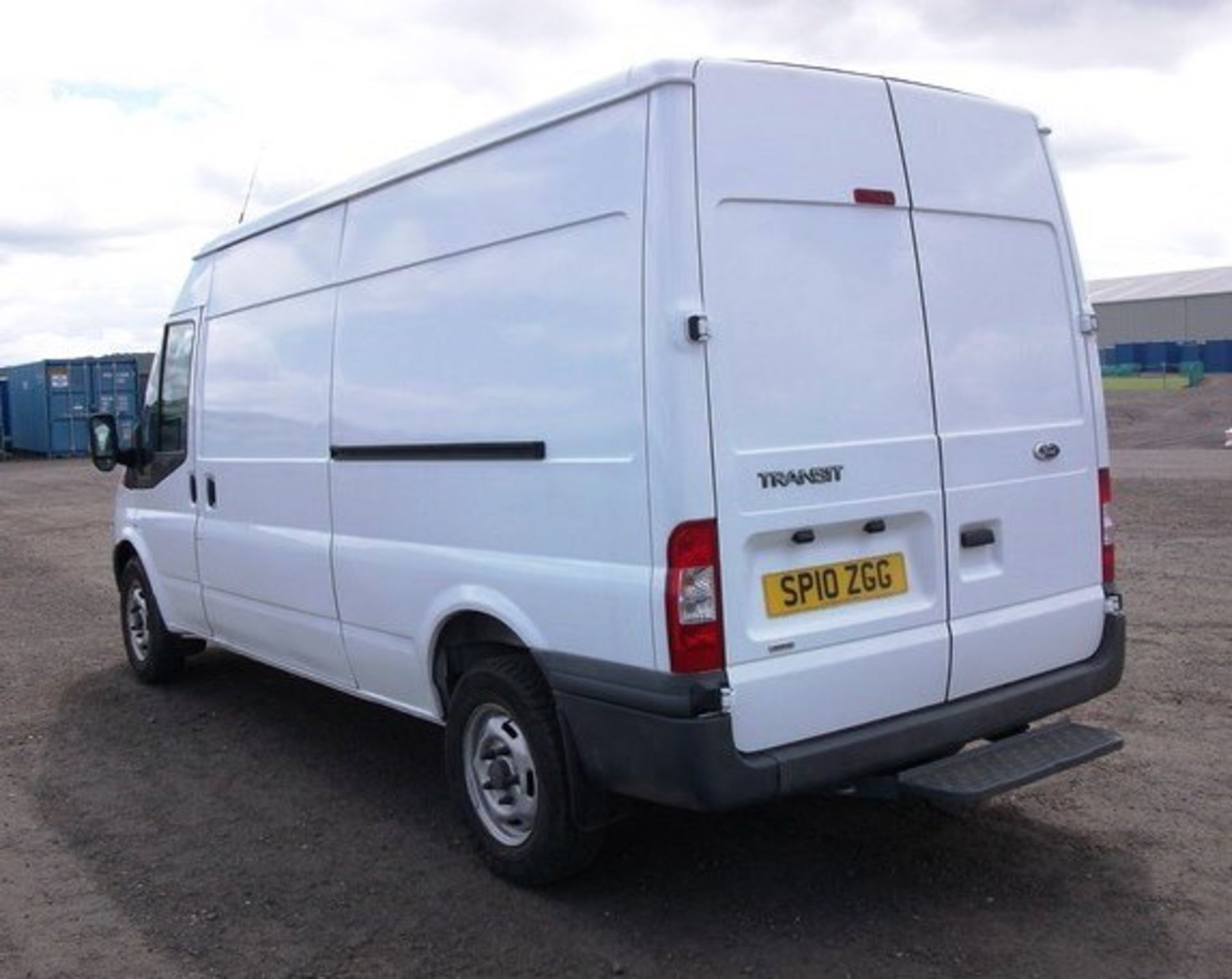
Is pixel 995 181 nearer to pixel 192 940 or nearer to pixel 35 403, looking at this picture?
pixel 192 940

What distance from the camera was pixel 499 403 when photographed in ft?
14.4

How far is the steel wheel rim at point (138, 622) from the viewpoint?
7578 millimetres

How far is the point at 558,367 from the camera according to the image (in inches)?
162

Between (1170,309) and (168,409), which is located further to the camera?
(1170,309)

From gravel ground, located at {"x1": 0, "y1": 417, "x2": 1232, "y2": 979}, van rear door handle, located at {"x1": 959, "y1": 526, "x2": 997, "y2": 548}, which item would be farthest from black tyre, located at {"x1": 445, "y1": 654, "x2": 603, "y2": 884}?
van rear door handle, located at {"x1": 959, "y1": 526, "x2": 997, "y2": 548}

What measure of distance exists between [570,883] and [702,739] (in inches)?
42.5

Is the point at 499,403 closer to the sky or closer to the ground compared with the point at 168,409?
closer to the ground

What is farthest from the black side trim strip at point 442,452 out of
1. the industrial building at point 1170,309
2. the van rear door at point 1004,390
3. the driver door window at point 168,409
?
the industrial building at point 1170,309

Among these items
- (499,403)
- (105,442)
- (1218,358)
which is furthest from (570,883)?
(1218,358)

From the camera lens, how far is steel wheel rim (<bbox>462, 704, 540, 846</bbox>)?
4391 mm

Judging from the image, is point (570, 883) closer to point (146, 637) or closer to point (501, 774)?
point (501, 774)

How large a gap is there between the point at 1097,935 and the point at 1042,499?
149 centimetres

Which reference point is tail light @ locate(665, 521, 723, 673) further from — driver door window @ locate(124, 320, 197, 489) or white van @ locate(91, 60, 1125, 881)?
driver door window @ locate(124, 320, 197, 489)

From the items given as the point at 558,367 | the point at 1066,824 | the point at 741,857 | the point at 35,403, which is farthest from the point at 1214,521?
the point at 35,403
